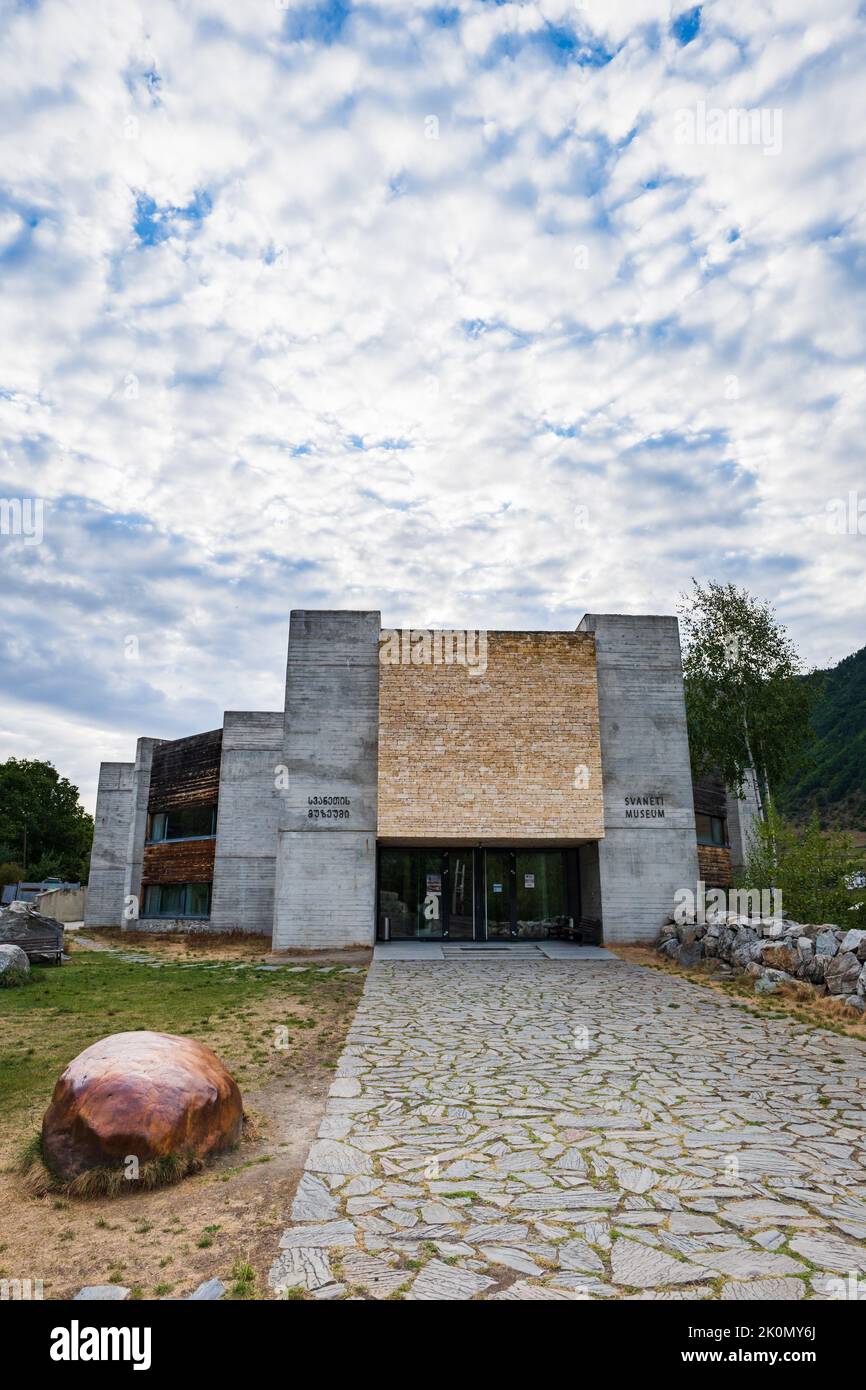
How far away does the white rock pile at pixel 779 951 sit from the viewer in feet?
39.0

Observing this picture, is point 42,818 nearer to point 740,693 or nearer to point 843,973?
point 740,693

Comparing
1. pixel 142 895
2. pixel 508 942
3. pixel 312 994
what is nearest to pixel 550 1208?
pixel 312 994

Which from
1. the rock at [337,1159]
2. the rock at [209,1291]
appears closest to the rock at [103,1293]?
the rock at [209,1291]

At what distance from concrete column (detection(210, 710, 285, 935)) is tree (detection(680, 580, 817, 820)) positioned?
586 inches

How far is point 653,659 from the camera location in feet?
68.4

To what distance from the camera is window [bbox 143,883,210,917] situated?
26781 millimetres

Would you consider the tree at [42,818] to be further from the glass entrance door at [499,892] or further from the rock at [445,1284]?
the rock at [445,1284]

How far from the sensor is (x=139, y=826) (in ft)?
96.5

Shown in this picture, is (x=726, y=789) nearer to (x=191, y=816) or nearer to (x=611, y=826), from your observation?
(x=611, y=826)

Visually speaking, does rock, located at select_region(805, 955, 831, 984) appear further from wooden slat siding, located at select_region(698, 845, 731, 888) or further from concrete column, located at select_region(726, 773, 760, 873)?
concrete column, located at select_region(726, 773, 760, 873)

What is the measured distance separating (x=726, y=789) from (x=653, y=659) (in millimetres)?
10828

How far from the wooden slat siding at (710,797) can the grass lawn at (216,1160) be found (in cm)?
1467

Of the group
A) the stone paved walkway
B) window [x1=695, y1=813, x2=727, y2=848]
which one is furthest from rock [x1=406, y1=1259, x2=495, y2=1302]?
window [x1=695, y1=813, x2=727, y2=848]

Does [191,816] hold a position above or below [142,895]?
above
